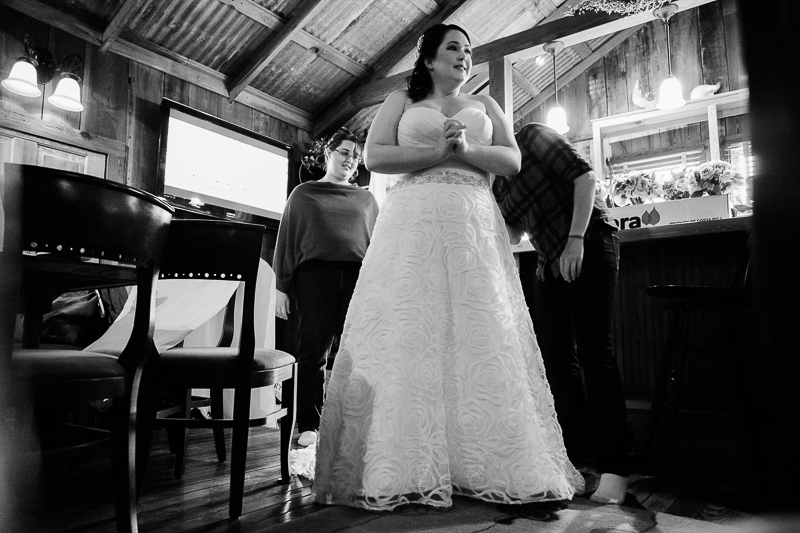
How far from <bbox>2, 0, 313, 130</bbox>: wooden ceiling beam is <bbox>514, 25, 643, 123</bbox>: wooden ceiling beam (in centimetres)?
324

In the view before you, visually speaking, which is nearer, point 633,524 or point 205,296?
point 633,524

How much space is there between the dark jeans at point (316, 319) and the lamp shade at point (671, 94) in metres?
5.19

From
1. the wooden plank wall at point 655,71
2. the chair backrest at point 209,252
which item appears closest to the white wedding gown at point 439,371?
the chair backrest at point 209,252

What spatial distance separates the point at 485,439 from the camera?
1.55 meters

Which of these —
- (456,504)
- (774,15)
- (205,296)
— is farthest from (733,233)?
(774,15)

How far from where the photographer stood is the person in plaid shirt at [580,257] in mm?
1645

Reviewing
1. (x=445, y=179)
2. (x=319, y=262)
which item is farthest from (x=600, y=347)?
(x=319, y=262)

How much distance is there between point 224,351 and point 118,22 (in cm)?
Result: 401

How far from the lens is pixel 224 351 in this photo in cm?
177

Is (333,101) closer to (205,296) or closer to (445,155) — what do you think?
(205,296)

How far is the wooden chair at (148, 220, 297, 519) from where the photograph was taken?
160 cm

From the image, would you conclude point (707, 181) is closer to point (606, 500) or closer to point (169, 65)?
point (606, 500)

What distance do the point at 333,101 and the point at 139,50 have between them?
227cm

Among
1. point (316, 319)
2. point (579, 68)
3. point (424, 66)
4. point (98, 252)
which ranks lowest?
point (316, 319)
